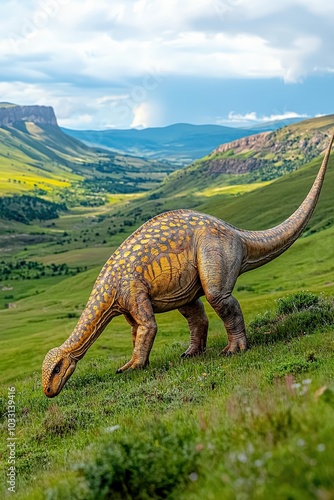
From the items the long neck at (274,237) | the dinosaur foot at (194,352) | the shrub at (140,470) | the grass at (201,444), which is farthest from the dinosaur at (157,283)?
the shrub at (140,470)

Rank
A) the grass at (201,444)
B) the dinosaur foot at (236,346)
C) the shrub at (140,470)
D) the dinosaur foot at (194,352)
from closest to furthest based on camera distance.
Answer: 1. the grass at (201,444)
2. the shrub at (140,470)
3. the dinosaur foot at (236,346)
4. the dinosaur foot at (194,352)

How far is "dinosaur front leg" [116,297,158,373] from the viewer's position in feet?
47.4

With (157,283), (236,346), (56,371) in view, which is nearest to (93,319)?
(56,371)

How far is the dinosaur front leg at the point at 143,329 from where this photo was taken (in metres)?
14.5

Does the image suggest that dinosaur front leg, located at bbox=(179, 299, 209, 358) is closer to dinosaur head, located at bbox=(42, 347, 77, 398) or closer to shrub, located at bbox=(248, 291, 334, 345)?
shrub, located at bbox=(248, 291, 334, 345)

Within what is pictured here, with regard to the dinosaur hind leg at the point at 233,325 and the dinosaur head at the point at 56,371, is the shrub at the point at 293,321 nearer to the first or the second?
the dinosaur hind leg at the point at 233,325

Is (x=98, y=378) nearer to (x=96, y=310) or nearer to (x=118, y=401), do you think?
(x=96, y=310)

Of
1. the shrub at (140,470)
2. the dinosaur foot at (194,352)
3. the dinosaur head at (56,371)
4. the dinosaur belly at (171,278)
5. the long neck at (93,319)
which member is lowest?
the dinosaur foot at (194,352)

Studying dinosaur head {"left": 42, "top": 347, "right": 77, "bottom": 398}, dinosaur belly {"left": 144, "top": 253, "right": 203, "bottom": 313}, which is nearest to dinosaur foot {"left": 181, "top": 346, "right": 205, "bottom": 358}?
dinosaur belly {"left": 144, "top": 253, "right": 203, "bottom": 313}

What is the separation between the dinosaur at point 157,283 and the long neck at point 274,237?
72 centimetres

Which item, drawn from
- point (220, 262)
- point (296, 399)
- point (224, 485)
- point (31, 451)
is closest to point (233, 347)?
point (220, 262)

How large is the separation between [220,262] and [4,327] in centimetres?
4637

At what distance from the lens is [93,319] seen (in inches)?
575

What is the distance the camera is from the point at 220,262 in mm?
14531
